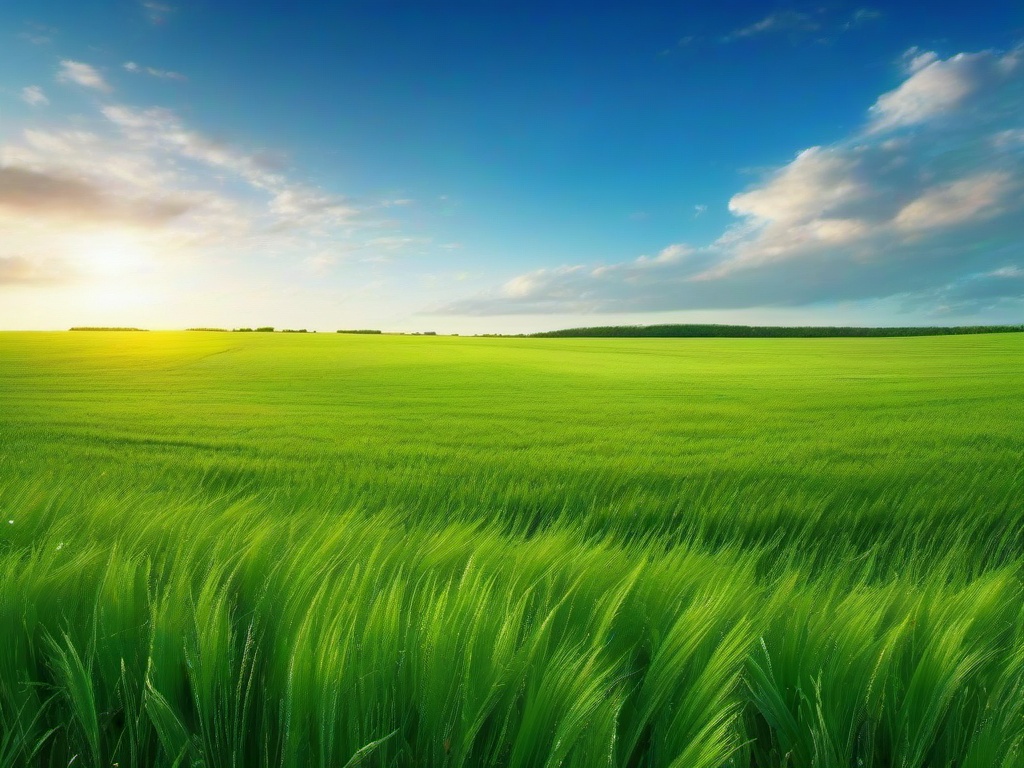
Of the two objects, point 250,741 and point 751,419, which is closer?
point 250,741

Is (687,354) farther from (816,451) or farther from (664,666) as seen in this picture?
(664,666)

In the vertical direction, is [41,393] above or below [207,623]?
below

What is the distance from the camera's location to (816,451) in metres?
4.50

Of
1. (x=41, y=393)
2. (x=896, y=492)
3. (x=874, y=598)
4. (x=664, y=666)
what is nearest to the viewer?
(x=664, y=666)

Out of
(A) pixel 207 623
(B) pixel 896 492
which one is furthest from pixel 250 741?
(B) pixel 896 492

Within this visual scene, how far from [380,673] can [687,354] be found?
78.0 feet

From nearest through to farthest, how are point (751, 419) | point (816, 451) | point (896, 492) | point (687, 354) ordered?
point (896, 492)
point (816, 451)
point (751, 419)
point (687, 354)

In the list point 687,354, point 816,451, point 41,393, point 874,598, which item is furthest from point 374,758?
point 687,354

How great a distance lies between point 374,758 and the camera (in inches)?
25.5

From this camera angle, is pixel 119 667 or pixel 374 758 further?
pixel 119 667

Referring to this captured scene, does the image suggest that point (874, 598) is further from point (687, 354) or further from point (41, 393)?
point (687, 354)

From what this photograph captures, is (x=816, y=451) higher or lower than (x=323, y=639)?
lower

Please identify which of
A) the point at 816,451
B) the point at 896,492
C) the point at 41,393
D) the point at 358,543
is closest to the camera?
the point at 358,543

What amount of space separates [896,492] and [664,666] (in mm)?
3164
